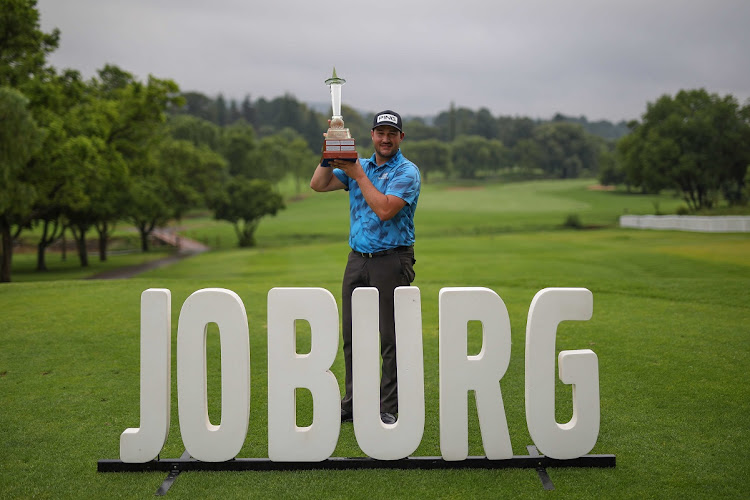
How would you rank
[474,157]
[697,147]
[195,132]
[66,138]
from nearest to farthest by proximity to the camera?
[66,138] → [697,147] → [195,132] → [474,157]

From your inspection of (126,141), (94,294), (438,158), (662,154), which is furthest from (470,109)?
(94,294)

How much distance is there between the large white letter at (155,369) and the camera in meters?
4.12

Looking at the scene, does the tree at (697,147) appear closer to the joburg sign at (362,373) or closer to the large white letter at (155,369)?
the joburg sign at (362,373)

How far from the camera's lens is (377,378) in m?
4.16

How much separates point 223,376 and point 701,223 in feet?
124

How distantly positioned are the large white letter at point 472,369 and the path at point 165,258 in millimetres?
22939

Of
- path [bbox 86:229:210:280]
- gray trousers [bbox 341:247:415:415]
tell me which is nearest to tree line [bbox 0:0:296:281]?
path [bbox 86:229:210:280]

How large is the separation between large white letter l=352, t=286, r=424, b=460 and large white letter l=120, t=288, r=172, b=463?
4.13 feet

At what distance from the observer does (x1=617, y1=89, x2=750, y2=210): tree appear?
48.5m

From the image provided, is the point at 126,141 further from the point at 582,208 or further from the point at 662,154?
the point at 582,208

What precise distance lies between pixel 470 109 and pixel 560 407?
165 m

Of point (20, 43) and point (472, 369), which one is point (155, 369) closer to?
point (472, 369)

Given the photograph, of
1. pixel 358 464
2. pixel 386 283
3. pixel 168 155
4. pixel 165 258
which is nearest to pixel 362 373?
pixel 358 464

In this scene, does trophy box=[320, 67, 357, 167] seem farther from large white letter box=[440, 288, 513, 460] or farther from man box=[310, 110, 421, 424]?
large white letter box=[440, 288, 513, 460]
